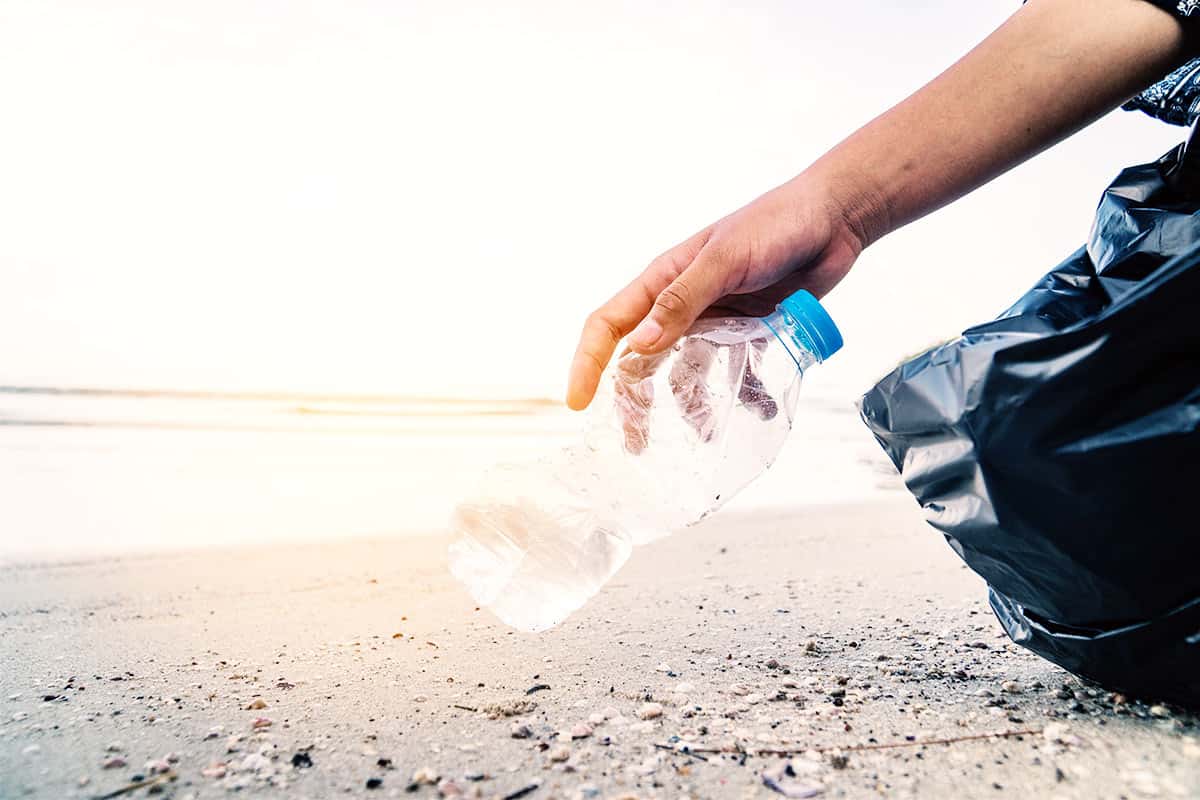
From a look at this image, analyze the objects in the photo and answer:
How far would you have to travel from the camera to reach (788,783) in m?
1.18

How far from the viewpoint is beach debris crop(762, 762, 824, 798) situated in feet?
3.78

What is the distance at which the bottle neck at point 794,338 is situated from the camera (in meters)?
1.68

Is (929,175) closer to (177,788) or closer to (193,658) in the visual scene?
(177,788)

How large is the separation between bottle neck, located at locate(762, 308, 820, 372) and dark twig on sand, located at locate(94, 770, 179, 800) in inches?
53.2

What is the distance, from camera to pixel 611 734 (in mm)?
1387

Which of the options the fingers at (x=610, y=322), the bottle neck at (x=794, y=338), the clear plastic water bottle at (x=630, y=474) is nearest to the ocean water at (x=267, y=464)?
the clear plastic water bottle at (x=630, y=474)

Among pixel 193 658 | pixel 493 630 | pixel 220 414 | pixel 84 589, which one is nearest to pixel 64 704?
pixel 193 658

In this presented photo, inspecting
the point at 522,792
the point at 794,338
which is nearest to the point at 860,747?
the point at 522,792

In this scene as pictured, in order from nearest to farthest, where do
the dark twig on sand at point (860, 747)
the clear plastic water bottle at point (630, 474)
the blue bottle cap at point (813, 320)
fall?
the dark twig on sand at point (860, 747) → the blue bottle cap at point (813, 320) → the clear plastic water bottle at point (630, 474)

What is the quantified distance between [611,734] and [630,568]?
1.60m

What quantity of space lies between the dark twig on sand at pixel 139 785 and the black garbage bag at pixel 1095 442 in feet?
4.29

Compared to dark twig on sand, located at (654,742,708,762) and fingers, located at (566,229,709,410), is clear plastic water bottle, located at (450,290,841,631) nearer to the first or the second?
fingers, located at (566,229,709,410)

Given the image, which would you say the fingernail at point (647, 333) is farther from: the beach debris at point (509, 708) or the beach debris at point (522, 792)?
the beach debris at point (522, 792)

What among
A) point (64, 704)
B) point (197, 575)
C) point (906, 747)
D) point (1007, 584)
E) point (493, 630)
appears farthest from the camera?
point (197, 575)
